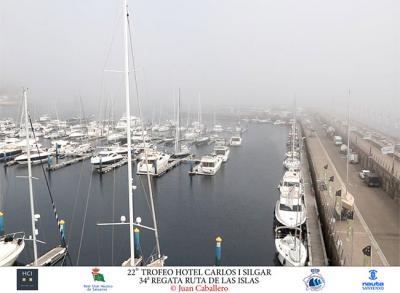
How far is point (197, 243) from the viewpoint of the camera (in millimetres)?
5555

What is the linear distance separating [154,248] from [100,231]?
1.07 metres

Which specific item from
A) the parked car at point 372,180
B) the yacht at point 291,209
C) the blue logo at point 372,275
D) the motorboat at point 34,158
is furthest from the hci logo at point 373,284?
the motorboat at point 34,158

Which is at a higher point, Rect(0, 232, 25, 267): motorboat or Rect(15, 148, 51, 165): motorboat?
Rect(0, 232, 25, 267): motorboat

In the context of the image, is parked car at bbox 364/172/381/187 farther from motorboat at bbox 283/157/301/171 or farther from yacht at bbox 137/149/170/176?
yacht at bbox 137/149/170/176

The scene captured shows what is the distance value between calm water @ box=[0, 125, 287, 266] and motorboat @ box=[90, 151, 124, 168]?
346 millimetres

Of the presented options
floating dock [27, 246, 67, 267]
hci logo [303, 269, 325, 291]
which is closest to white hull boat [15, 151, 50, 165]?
floating dock [27, 246, 67, 267]

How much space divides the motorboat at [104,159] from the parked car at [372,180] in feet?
26.1


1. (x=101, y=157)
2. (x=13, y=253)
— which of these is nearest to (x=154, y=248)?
(x=13, y=253)

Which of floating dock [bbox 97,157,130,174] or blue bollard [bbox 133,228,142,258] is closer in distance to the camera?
blue bollard [bbox 133,228,142,258]

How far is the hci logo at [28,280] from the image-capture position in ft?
9.89

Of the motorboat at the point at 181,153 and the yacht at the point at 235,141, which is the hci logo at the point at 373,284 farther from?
the yacht at the point at 235,141

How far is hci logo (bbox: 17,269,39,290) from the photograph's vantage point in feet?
9.89

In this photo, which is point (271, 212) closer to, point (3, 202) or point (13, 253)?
point (13, 253)

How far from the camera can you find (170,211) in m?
7.21
